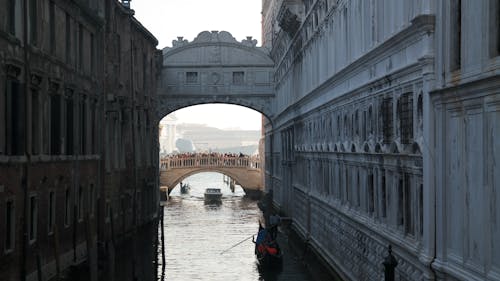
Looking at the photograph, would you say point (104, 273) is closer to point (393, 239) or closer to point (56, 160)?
point (56, 160)

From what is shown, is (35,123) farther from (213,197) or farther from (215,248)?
(213,197)

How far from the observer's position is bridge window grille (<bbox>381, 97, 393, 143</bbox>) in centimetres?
1176

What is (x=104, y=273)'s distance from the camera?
17875 mm

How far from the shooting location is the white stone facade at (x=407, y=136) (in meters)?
7.71

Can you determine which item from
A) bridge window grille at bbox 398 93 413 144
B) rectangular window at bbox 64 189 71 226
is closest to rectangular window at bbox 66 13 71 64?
rectangular window at bbox 64 189 71 226

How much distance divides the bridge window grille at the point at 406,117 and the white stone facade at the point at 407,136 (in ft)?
0.05

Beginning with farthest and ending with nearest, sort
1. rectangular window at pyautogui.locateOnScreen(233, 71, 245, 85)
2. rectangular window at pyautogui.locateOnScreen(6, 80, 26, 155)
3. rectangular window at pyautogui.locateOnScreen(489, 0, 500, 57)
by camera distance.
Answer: rectangular window at pyautogui.locateOnScreen(233, 71, 245, 85)
rectangular window at pyautogui.locateOnScreen(6, 80, 26, 155)
rectangular window at pyautogui.locateOnScreen(489, 0, 500, 57)

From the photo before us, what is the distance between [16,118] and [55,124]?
2524 millimetres

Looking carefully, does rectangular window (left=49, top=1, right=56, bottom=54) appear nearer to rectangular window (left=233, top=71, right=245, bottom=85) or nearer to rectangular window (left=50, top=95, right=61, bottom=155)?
rectangular window (left=50, top=95, right=61, bottom=155)

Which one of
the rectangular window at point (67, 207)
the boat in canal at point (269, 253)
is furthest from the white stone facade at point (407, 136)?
the rectangular window at point (67, 207)

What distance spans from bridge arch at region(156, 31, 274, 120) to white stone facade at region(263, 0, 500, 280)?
15.4m

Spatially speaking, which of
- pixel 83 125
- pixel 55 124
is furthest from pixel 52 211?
pixel 83 125

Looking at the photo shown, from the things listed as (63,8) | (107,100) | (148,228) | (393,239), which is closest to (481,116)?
(393,239)

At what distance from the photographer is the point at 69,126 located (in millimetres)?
16859
